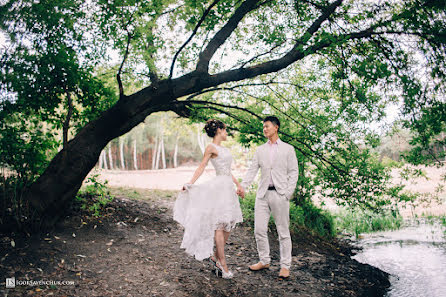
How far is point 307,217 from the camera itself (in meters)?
8.76

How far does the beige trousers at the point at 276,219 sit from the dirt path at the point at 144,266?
1.53ft

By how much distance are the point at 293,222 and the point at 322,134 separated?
10.1ft

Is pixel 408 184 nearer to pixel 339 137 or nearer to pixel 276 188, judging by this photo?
pixel 339 137

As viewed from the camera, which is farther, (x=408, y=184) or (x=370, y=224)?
(x=408, y=184)

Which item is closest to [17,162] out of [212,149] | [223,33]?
[212,149]

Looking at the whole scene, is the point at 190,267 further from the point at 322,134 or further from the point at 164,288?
the point at 322,134

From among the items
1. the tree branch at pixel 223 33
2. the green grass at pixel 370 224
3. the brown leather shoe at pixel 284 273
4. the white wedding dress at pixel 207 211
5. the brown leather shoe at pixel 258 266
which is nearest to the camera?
the white wedding dress at pixel 207 211

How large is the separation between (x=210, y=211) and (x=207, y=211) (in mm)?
42

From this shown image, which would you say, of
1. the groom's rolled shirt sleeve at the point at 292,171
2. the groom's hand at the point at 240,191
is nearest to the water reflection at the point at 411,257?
the groom's rolled shirt sleeve at the point at 292,171

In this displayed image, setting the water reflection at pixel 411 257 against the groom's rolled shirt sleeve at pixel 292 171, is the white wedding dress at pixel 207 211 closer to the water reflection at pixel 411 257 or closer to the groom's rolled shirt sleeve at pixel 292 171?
the groom's rolled shirt sleeve at pixel 292 171

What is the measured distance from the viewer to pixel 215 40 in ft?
19.1

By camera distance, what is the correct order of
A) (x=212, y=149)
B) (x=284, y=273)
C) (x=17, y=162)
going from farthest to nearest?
(x=17, y=162), (x=284, y=273), (x=212, y=149)

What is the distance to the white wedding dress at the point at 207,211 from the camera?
3895mm

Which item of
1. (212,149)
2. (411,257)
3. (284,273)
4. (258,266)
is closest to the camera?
(212,149)
